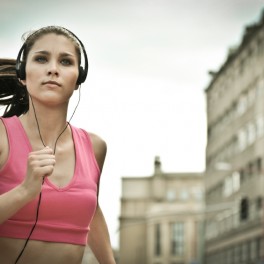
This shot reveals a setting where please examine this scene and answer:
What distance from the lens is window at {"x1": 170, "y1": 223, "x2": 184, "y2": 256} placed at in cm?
11819

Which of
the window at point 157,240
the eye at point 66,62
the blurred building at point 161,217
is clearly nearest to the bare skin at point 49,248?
the eye at point 66,62

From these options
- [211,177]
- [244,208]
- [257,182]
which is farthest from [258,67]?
[244,208]

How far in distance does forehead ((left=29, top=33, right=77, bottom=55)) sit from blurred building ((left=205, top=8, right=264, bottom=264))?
152ft

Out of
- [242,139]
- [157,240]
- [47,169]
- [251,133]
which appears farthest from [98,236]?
[157,240]

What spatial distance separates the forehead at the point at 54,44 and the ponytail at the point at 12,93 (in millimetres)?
282

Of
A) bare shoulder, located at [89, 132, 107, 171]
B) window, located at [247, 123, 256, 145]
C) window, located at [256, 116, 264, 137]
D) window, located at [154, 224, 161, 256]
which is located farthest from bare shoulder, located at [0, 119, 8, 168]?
window, located at [154, 224, 161, 256]

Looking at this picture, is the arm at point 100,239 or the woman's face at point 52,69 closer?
the woman's face at point 52,69

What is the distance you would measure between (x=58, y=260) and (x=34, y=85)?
45 centimetres

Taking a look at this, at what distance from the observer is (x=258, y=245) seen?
55.4 meters

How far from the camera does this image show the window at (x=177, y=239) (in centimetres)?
11819

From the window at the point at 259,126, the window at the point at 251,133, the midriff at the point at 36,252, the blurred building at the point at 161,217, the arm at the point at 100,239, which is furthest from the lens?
the blurred building at the point at 161,217

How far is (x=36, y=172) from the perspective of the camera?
214cm

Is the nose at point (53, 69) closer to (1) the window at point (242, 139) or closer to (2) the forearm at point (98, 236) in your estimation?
(2) the forearm at point (98, 236)

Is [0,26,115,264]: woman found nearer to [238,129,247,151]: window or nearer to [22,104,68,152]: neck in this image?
[22,104,68,152]: neck
